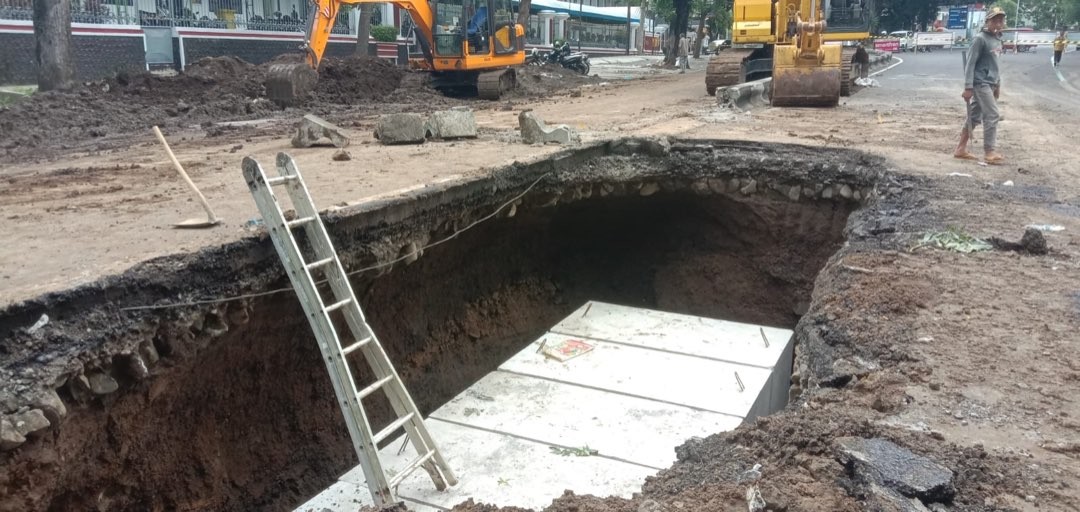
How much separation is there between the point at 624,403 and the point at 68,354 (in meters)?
3.93

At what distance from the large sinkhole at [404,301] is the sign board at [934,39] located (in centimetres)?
4519

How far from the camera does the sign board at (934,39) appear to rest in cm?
4912

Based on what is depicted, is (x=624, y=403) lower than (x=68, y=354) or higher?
lower

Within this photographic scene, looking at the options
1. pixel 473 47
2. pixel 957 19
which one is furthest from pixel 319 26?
pixel 957 19

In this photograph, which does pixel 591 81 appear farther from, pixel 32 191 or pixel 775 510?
pixel 775 510

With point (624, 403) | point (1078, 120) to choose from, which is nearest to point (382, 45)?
point (1078, 120)

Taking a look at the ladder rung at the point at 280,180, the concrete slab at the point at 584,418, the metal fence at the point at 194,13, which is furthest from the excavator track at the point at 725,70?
the ladder rung at the point at 280,180

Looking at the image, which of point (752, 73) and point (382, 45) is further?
point (382, 45)

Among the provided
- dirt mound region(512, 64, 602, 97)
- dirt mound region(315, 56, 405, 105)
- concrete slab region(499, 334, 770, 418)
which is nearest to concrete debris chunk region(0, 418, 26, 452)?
concrete slab region(499, 334, 770, 418)

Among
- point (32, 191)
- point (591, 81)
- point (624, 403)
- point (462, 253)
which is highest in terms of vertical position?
point (591, 81)

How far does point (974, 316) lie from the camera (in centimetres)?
441

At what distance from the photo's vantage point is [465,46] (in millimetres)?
16344

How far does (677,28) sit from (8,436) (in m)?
31.9

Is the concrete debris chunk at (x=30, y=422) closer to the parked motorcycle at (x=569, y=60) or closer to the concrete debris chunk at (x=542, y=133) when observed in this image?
the concrete debris chunk at (x=542, y=133)
